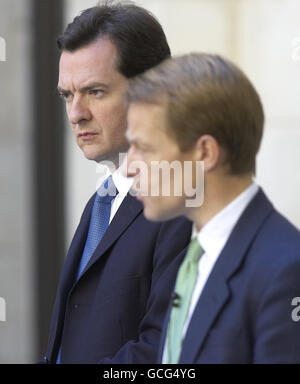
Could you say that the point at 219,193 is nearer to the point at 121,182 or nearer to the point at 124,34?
the point at 121,182

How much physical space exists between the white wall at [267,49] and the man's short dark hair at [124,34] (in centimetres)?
178

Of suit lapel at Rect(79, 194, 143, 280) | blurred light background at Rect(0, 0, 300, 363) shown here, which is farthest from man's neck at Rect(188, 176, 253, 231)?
blurred light background at Rect(0, 0, 300, 363)

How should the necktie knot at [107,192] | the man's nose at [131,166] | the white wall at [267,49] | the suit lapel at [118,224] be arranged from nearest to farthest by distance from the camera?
the man's nose at [131,166] < the suit lapel at [118,224] < the necktie knot at [107,192] < the white wall at [267,49]

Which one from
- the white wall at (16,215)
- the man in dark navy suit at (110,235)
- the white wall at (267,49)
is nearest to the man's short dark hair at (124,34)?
the man in dark navy suit at (110,235)

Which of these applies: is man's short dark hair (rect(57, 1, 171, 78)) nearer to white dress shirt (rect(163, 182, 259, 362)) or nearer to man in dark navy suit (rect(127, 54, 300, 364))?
man in dark navy suit (rect(127, 54, 300, 364))

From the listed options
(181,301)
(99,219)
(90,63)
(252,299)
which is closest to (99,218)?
(99,219)

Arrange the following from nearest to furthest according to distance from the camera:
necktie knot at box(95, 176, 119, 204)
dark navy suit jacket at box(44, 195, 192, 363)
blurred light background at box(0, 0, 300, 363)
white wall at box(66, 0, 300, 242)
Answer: dark navy suit jacket at box(44, 195, 192, 363) → necktie knot at box(95, 176, 119, 204) → white wall at box(66, 0, 300, 242) → blurred light background at box(0, 0, 300, 363)

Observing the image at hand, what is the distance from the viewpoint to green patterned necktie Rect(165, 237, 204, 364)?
1.36 meters

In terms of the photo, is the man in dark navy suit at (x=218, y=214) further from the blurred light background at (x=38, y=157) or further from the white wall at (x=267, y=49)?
the blurred light background at (x=38, y=157)

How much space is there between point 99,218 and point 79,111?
260 mm

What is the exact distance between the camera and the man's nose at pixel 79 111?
173cm

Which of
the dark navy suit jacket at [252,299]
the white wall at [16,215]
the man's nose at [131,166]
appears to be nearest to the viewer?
the dark navy suit jacket at [252,299]

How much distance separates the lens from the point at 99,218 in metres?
1.83

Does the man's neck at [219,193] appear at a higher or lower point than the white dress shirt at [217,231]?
higher
